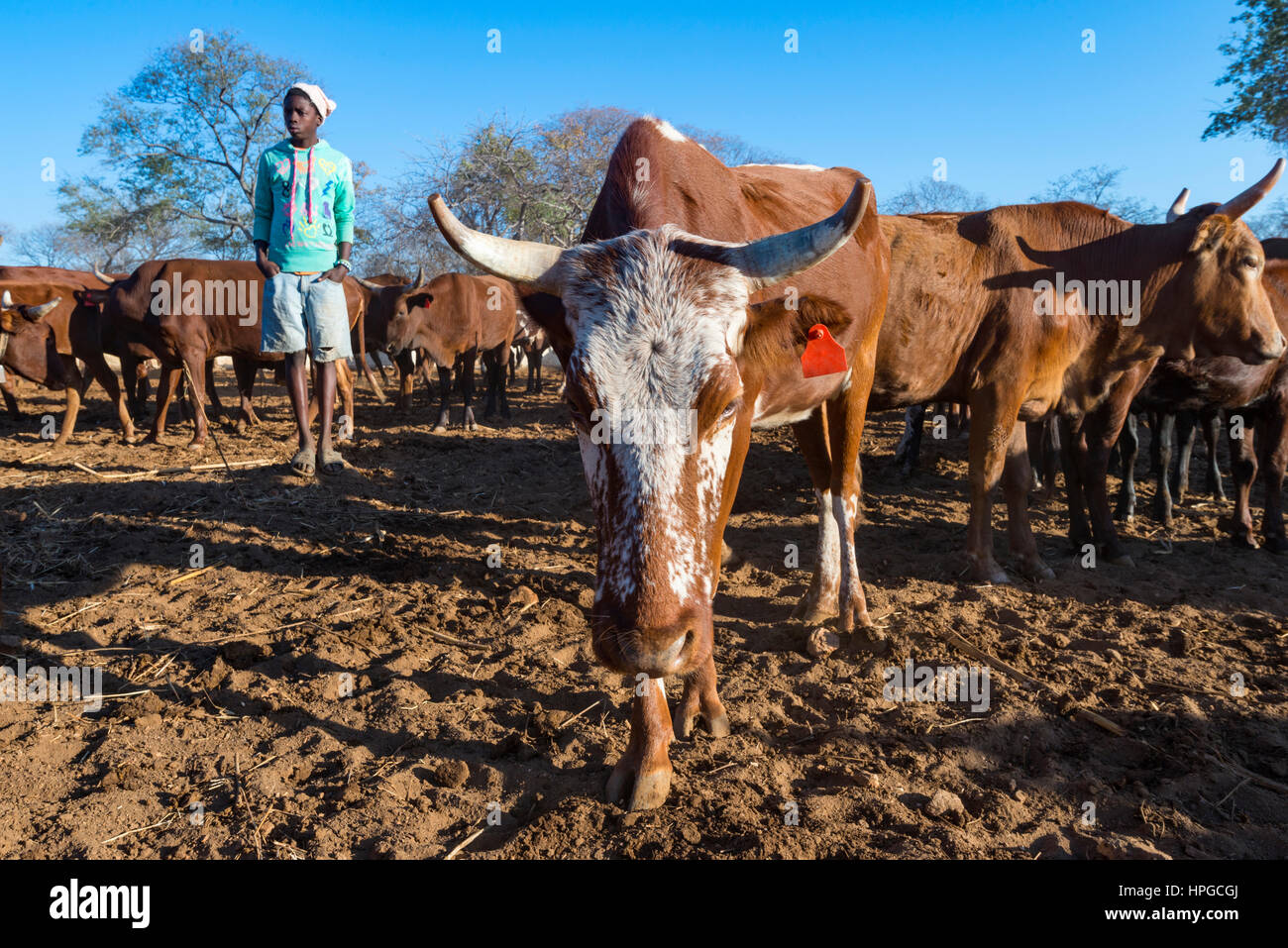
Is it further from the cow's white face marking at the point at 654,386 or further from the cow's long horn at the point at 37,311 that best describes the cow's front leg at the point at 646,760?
the cow's long horn at the point at 37,311

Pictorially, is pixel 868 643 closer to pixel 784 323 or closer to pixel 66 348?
pixel 784 323

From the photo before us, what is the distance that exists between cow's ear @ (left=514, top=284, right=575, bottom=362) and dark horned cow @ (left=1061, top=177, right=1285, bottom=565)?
4.79m

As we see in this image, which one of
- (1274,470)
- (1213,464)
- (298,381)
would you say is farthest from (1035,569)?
(298,381)

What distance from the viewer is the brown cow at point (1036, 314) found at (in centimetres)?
507

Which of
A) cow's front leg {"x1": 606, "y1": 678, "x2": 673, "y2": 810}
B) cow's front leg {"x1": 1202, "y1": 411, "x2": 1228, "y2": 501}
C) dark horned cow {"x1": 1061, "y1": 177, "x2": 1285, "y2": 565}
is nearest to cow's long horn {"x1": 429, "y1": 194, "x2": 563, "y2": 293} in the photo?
cow's front leg {"x1": 606, "y1": 678, "x2": 673, "y2": 810}

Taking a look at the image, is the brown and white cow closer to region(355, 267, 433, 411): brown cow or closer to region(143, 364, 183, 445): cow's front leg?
region(143, 364, 183, 445): cow's front leg

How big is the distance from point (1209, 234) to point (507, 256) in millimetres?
5700

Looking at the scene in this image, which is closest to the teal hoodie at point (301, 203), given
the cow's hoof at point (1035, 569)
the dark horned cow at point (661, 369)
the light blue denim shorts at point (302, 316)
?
the light blue denim shorts at point (302, 316)

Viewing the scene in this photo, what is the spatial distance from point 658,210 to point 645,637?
1752 millimetres

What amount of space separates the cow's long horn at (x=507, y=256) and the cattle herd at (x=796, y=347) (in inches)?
0.4

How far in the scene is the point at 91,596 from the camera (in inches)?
170

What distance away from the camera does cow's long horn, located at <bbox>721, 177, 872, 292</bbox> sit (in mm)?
2441

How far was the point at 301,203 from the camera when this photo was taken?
5715 millimetres
